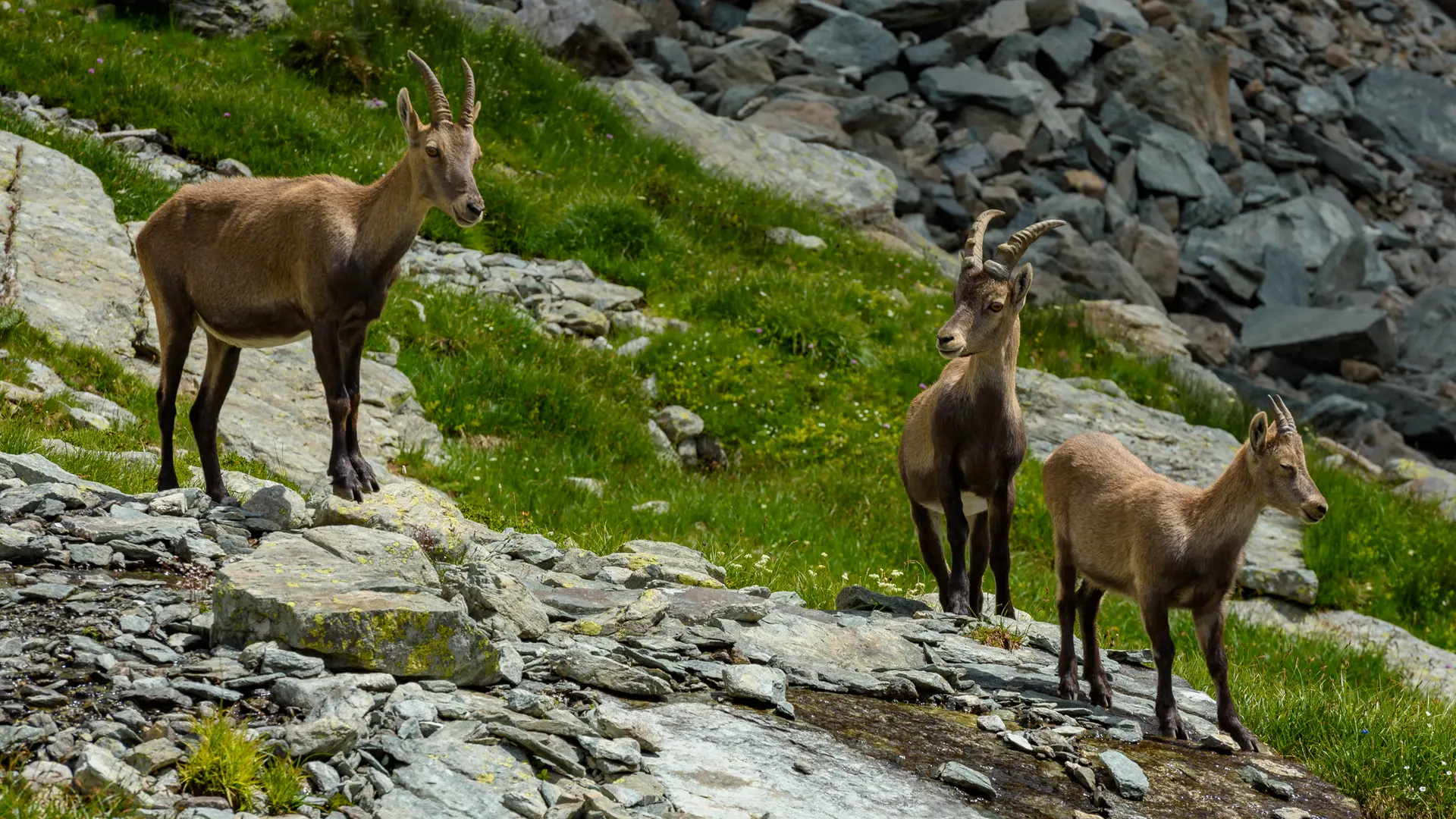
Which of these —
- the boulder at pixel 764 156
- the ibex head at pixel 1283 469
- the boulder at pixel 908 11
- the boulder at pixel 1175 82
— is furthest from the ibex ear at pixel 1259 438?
the boulder at pixel 1175 82

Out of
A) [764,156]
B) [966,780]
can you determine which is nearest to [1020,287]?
[966,780]

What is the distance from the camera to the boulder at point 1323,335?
24.6 m

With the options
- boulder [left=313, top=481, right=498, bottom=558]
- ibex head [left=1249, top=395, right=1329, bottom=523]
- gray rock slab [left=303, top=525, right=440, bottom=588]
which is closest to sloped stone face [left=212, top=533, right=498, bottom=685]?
gray rock slab [left=303, top=525, right=440, bottom=588]

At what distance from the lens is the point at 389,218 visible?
8.14m

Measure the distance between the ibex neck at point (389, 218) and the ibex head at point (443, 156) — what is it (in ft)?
0.25

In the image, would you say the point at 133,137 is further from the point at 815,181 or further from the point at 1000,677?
the point at 1000,677

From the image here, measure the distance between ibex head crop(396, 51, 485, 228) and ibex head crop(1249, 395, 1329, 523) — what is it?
14.5 ft

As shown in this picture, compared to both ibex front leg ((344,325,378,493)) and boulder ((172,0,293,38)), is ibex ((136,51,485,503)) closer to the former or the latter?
ibex front leg ((344,325,378,493))

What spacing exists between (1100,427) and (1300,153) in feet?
67.6

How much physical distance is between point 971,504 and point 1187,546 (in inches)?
77.0

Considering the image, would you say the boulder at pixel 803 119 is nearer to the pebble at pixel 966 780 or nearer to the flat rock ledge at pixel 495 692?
the flat rock ledge at pixel 495 692

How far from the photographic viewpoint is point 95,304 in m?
11.0

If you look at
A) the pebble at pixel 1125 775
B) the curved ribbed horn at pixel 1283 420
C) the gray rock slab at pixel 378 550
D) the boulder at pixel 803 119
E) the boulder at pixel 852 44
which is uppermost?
the curved ribbed horn at pixel 1283 420

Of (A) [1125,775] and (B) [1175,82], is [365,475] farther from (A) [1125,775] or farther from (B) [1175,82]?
(B) [1175,82]
